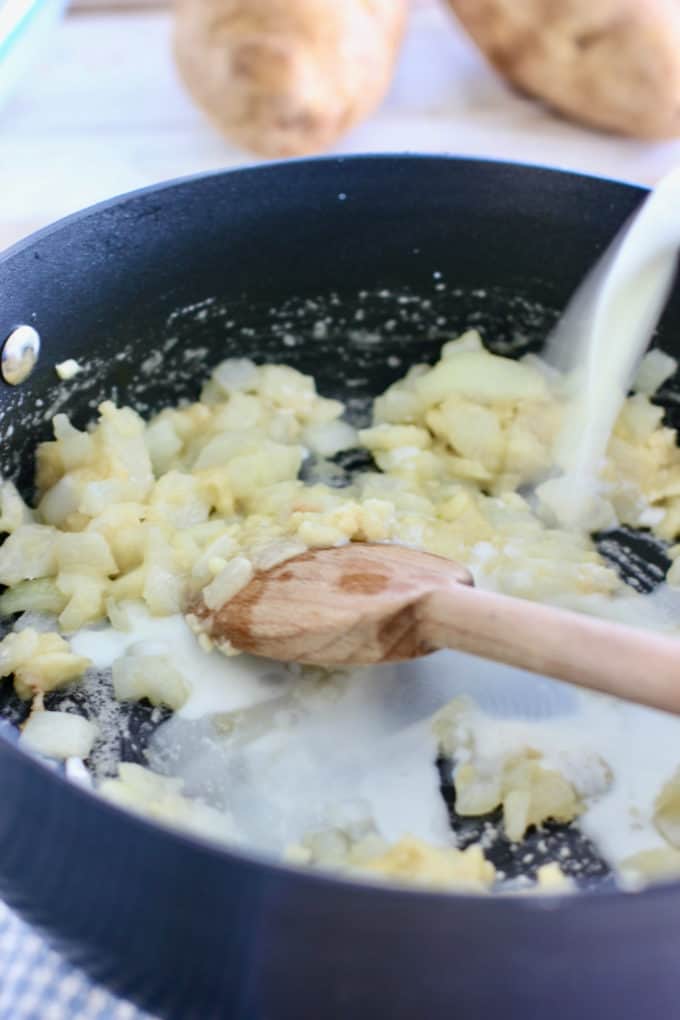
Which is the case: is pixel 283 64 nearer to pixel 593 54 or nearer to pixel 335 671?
pixel 593 54

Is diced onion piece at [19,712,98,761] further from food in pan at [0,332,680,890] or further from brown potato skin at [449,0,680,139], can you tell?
brown potato skin at [449,0,680,139]

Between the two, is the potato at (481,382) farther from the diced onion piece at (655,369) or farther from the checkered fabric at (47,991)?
the checkered fabric at (47,991)

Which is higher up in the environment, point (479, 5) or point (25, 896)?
point (479, 5)

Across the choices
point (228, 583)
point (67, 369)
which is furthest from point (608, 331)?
point (67, 369)

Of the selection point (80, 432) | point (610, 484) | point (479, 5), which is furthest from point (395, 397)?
point (479, 5)

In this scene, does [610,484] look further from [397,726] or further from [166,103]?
[166,103]

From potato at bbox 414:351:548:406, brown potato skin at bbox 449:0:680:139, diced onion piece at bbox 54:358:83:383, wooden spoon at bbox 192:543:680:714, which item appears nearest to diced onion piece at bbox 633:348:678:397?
potato at bbox 414:351:548:406
